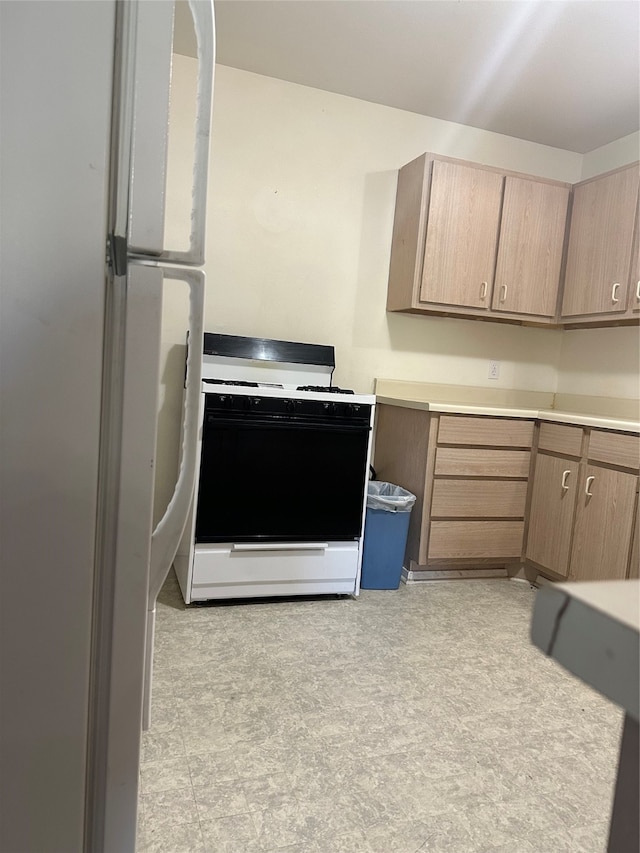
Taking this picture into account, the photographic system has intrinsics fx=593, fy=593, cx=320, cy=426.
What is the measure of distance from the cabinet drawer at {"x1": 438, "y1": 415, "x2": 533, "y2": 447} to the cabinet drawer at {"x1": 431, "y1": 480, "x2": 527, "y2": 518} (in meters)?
0.20

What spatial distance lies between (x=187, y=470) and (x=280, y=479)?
1.66 m

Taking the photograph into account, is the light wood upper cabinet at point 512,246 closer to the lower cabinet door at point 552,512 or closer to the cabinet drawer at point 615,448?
the cabinet drawer at point 615,448

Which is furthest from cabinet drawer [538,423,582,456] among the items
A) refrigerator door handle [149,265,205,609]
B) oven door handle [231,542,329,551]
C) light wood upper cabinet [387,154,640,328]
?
refrigerator door handle [149,265,205,609]

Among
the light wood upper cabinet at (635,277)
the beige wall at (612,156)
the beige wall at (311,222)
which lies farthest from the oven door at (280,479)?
the beige wall at (612,156)

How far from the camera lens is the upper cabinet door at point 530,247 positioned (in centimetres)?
307

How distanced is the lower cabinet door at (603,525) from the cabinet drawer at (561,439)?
12cm

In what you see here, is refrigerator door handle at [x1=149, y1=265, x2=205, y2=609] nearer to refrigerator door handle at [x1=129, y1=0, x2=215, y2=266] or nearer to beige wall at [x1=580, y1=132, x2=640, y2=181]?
refrigerator door handle at [x1=129, y1=0, x2=215, y2=266]

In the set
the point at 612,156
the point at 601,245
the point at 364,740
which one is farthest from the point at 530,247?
the point at 364,740

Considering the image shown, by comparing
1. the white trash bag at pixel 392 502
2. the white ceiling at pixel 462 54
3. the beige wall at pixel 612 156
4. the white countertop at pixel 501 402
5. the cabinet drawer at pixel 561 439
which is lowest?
the white trash bag at pixel 392 502

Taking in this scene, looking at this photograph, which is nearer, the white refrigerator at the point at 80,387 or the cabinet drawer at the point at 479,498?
the white refrigerator at the point at 80,387

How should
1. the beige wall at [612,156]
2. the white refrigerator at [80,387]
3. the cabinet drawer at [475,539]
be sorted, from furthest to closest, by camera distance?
1. the beige wall at [612,156]
2. the cabinet drawer at [475,539]
3. the white refrigerator at [80,387]

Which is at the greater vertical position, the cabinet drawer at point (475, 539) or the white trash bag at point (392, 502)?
the white trash bag at point (392, 502)

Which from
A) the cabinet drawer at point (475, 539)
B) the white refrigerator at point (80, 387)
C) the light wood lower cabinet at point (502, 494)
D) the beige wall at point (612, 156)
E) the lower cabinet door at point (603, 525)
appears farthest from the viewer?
the beige wall at point (612, 156)

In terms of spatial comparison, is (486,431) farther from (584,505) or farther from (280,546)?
(280,546)
